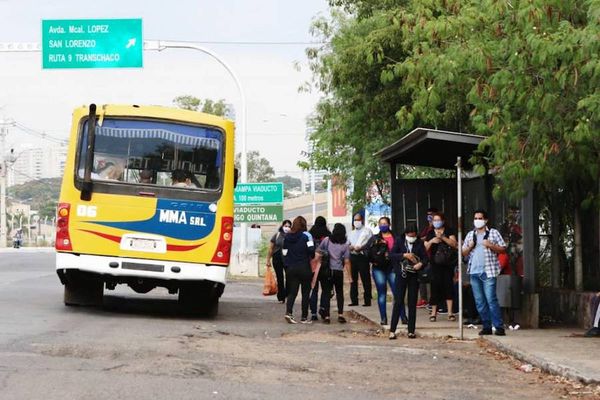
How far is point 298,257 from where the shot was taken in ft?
59.7

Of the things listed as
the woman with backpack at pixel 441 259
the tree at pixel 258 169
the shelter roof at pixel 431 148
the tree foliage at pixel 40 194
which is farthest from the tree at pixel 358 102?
the tree foliage at pixel 40 194

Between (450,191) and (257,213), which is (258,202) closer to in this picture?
(257,213)

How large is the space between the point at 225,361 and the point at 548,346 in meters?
4.34

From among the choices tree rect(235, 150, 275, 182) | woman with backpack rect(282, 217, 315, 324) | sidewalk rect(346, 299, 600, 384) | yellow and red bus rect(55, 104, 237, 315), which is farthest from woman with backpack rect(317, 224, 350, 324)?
tree rect(235, 150, 275, 182)

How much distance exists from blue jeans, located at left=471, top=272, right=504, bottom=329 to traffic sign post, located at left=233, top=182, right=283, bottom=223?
61.1 feet

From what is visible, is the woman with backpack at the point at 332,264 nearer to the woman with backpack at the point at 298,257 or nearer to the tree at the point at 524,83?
the woman with backpack at the point at 298,257

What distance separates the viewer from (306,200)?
4776 inches

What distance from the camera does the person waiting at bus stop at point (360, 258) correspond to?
23000 millimetres

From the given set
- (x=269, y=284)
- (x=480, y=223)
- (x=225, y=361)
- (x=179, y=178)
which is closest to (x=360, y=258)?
(x=269, y=284)

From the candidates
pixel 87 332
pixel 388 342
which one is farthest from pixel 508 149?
pixel 87 332

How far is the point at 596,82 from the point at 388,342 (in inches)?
193

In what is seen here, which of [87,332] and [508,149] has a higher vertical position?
[508,149]

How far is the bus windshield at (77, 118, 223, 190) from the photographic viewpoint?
1728cm

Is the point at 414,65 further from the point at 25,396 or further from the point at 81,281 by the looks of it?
the point at 25,396
